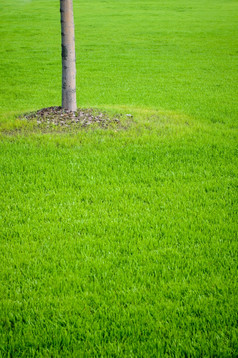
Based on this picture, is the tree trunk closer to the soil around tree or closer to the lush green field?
the soil around tree

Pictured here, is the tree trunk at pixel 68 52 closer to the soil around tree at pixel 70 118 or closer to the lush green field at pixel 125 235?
the soil around tree at pixel 70 118

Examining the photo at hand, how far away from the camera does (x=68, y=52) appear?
6727 mm

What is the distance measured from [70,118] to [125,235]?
3776 millimetres

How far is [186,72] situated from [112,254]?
11872 millimetres

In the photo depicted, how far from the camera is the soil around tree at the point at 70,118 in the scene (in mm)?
6570

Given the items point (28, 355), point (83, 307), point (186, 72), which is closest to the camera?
point (28, 355)

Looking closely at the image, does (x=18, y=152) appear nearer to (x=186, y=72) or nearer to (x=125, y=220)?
(x=125, y=220)

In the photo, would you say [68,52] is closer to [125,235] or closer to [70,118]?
[70,118]

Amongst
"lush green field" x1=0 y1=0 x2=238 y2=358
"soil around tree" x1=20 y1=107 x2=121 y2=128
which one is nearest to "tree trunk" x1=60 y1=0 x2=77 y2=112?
"soil around tree" x1=20 y1=107 x2=121 y2=128

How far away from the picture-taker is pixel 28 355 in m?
2.35

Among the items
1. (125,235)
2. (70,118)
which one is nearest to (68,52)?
(70,118)

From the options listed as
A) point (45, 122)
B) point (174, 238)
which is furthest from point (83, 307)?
point (45, 122)

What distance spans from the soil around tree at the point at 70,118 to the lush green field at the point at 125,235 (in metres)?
0.38

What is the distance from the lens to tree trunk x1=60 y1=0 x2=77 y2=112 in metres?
6.61
